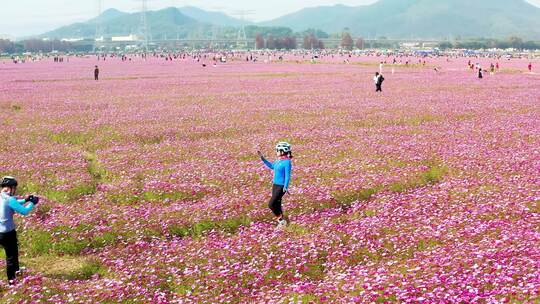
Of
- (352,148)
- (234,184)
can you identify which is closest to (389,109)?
(352,148)

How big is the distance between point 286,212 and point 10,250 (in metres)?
7.07

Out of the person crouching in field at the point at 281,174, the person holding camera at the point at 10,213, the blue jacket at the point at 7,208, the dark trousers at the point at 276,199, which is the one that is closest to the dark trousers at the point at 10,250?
the person holding camera at the point at 10,213

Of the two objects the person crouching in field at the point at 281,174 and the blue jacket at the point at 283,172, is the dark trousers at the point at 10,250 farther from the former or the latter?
the blue jacket at the point at 283,172

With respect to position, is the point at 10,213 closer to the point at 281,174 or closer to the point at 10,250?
the point at 10,250

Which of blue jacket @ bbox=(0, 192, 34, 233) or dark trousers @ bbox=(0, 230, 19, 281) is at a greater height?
blue jacket @ bbox=(0, 192, 34, 233)

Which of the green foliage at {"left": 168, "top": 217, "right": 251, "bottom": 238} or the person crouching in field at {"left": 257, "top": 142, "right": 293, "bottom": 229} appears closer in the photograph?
the person crouching in field at {"left": 257, "top": 142, "right": 293, "bottom": 229}

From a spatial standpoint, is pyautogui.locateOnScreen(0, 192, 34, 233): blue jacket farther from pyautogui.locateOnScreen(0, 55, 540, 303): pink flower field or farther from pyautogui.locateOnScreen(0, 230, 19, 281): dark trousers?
pyautogui.locateOnScreen(0, 55, 540, 303): pink flower field

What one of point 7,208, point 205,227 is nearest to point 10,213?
point 7,208

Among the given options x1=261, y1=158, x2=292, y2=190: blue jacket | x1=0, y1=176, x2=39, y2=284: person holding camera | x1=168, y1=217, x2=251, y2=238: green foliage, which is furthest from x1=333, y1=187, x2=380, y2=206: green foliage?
x1=0, y1=176, x2=39, y2=284: person holding camera

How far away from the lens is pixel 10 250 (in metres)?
10.7

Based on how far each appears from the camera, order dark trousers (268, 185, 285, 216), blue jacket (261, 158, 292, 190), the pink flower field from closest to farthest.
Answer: the pink flower field < blue jacket (261, 158, 292, 190) < dark trousers (268, 185, 285, 216)

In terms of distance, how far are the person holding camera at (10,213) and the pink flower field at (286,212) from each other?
52 centimetres

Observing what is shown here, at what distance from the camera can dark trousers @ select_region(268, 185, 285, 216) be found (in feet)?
43.4

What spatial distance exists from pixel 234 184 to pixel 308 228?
17.5 ft
